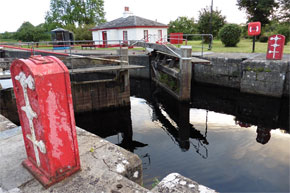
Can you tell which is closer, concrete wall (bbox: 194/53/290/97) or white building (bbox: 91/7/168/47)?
concrete wall (bbox: 194/53/290/97)

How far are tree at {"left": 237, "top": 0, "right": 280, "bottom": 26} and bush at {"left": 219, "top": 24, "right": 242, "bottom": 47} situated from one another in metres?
13.9

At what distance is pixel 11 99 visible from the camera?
779cm

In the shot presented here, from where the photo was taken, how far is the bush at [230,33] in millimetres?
16688

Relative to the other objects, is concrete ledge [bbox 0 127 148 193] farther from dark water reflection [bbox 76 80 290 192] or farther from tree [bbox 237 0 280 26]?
tree [bbox 237 0 280 26]

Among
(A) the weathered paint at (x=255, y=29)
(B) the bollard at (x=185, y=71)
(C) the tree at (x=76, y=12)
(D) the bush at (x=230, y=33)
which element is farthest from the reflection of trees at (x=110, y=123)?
(C) the tree at (x=76, y=12)

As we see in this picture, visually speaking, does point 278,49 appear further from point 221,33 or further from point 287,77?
point 221,33

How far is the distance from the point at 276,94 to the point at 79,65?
894cm

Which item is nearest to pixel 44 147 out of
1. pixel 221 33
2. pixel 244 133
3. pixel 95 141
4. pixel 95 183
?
pixel 95 183

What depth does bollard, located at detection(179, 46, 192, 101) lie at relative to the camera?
362 inches

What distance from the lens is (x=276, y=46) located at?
31.7 feet

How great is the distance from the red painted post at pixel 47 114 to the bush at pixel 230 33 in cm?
1726

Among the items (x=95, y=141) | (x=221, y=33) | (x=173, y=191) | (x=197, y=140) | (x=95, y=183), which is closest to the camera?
Answer: (x=173, y=191)

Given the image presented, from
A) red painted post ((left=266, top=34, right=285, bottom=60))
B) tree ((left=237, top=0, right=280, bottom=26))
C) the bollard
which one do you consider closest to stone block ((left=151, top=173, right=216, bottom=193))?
the bollard

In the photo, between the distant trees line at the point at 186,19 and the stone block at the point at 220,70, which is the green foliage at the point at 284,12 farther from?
the stone block at the point at 220,70
